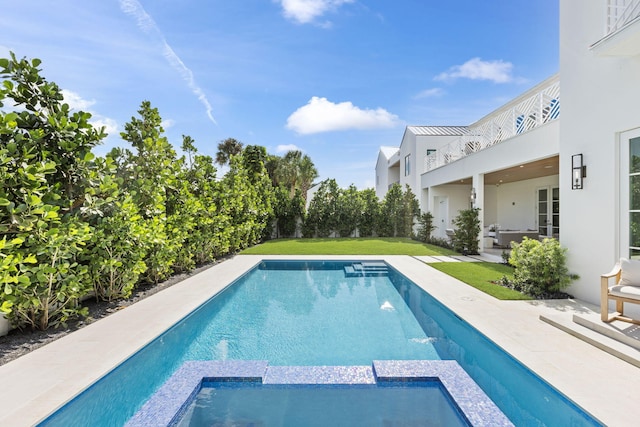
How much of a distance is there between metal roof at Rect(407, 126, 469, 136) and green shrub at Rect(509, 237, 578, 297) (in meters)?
15.3

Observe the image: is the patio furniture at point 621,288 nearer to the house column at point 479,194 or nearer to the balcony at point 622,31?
the balcony at point 622,31

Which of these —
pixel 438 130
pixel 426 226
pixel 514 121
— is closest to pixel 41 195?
pixel 514 121

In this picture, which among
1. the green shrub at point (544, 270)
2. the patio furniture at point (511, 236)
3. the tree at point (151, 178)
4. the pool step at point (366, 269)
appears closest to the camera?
the green shrub at point (544, 270)

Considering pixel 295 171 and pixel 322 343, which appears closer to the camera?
pixel 322 343

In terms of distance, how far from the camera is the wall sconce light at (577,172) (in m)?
6.64

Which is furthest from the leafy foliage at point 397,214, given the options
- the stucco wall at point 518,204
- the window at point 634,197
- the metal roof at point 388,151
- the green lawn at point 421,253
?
the window at point 634,197

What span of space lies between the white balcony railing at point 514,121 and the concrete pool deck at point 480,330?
19.1ft

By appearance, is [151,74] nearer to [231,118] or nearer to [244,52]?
[244,52]

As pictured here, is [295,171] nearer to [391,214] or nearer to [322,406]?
[391,214]

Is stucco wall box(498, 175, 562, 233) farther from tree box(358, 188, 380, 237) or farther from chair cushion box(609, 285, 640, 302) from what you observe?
chair cushion box(609, 285, 640, 302)

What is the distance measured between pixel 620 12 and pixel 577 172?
2917 millimetres

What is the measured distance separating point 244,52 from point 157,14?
3.71 m

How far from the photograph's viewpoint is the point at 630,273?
5.14m

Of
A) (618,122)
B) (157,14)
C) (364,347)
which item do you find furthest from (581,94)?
(157,14)
